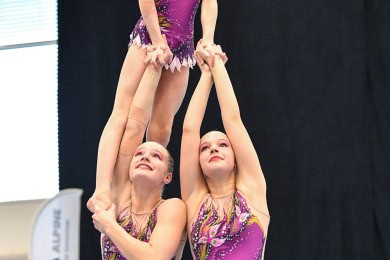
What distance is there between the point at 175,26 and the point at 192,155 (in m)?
0.68

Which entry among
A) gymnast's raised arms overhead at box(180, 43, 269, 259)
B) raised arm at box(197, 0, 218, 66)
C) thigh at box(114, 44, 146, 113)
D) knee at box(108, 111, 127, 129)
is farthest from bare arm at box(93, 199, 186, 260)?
raised arm at box(197, 0, 218, 66)

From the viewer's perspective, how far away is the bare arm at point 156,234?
9.20 feet

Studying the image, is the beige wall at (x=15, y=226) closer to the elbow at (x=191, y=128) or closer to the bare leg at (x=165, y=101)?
the bare leg at (x=165, y=101)

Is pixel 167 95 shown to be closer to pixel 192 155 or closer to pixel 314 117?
pixel 192 155

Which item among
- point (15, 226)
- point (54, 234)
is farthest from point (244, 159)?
point (15, 226)

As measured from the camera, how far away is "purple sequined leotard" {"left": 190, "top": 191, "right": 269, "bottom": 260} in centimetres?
294

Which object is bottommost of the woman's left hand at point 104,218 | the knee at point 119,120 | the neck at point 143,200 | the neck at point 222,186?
the woman's left hand at point 104,218

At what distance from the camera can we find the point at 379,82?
16.4 ft

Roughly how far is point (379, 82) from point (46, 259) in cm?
357

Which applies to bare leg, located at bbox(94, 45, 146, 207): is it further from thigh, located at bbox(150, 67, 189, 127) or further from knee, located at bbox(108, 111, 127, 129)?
thigh, located at bbox(150, 67, 189, 127)

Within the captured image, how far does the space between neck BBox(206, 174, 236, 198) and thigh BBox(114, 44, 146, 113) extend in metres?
0.57

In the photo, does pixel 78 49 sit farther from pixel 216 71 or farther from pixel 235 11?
pixel 216 71

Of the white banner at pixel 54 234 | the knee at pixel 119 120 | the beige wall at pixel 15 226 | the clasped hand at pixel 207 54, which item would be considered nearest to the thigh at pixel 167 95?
the clasped hand at pixel 207 54

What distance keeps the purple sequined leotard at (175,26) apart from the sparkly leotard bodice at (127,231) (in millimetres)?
777
